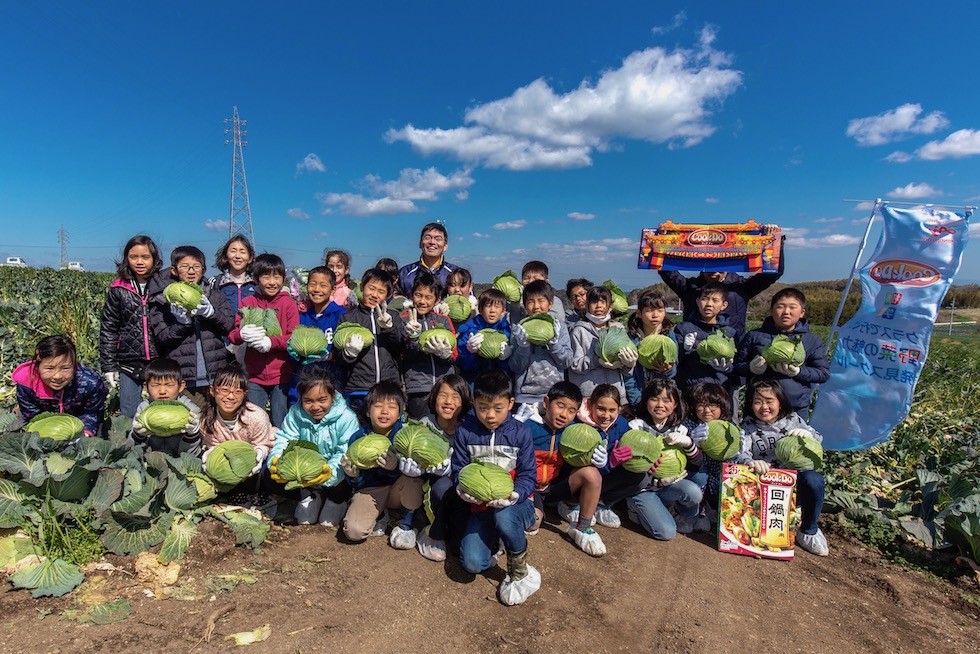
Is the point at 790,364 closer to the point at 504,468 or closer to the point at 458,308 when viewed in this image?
the point at 504,468

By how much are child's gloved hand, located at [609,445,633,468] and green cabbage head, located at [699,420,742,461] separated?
865mm

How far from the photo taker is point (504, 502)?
4016 mm

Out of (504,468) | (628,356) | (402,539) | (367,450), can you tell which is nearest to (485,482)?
(504,468)

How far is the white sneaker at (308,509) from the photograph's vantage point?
5082mm

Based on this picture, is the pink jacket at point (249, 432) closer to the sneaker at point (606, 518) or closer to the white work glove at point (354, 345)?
the white work glove at point (354, 345)

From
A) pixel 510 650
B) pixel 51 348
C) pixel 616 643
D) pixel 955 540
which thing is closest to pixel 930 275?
pixel 955 540

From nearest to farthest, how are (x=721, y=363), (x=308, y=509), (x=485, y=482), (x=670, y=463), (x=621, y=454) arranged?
(x=485, y=482) < (x=621, y=454) < (x=670, y=463) < (x=308, y=509) < (x=721, y=363)

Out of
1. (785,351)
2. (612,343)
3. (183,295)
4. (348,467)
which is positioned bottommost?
(348,467)

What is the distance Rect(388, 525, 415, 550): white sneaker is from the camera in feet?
15.5

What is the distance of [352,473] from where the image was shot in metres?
4.75

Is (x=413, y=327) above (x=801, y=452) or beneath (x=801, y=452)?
above

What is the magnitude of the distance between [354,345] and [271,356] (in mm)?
1110

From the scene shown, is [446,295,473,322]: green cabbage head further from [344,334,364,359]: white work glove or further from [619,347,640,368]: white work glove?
[619,347,640,368]: white work glove

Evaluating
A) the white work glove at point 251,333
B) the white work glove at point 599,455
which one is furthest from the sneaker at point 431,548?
the white work glove at point 251,333
